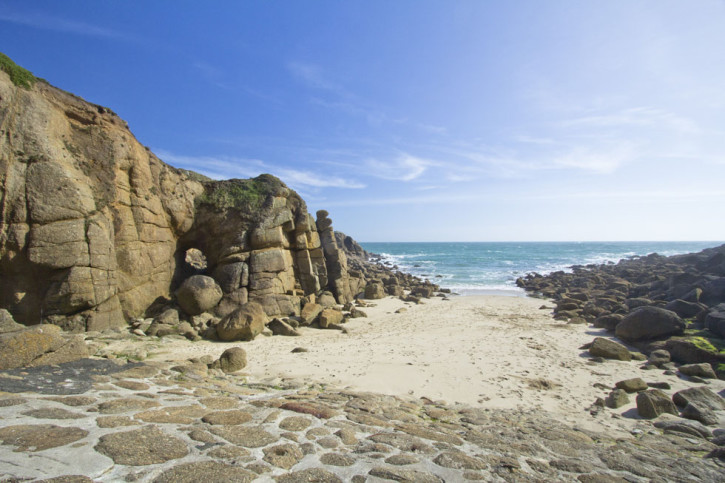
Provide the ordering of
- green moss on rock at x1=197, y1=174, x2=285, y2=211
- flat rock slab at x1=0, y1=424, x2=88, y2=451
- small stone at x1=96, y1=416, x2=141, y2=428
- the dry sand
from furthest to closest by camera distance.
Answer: green moss on rock at x1=197, y1=174, x2=285, y2=211
the dry sand
small stone at x1=96, y1=416, x2=141, y2=428
flat rock slab at x1=0, y1=424, x2=88, y2=451

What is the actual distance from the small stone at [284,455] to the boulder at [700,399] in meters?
8.51

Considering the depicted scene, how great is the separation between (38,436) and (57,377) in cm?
271

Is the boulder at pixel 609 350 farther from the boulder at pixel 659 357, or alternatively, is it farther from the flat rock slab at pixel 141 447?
the flat rock slab at pixel 141 447

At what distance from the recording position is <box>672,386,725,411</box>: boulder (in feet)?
25.0

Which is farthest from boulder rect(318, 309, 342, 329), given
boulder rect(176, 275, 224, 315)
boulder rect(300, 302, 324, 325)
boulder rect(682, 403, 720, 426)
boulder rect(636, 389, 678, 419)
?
boulder rect(682, 403, 720, 426)

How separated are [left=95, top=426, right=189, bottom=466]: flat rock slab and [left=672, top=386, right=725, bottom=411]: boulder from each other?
978 cm

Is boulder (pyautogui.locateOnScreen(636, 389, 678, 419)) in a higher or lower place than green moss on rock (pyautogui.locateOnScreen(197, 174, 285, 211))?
lower

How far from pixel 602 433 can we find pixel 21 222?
1550cm

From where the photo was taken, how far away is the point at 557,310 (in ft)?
65.6

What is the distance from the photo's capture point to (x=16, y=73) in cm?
1088

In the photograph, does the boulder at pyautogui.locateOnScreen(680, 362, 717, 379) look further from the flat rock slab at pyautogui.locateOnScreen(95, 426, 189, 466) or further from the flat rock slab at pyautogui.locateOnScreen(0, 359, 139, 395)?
the flat rock slab at pyautogui.locateOnScreen(0, 359, 139, 395)

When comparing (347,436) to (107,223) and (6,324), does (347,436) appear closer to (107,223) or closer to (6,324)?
(6,324)

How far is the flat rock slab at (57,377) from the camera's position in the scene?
201 inches

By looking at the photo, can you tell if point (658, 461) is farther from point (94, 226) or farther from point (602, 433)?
point (94, 226)
